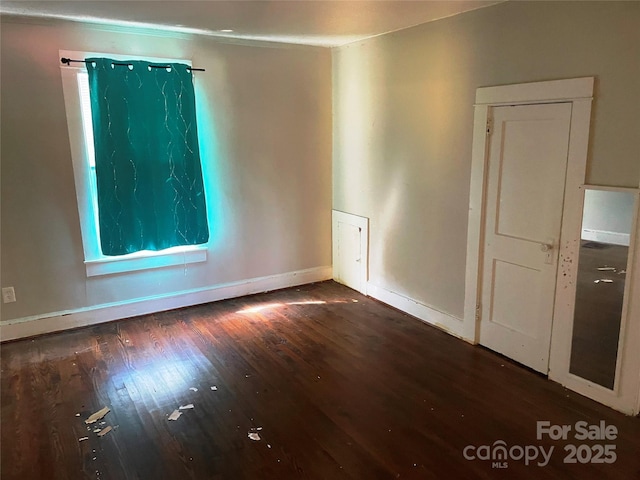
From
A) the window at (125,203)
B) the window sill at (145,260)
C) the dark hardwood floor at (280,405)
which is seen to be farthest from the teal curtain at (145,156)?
the dark hardwood floor at (280,405)

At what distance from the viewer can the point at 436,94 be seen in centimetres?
354

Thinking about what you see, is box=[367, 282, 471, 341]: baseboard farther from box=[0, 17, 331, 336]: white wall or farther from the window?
the window

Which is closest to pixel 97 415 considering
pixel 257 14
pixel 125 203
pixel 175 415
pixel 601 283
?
pixel 175 415

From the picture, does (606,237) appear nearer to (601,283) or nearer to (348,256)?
(601,283)

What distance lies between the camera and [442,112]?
351cm

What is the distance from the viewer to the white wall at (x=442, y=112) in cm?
248

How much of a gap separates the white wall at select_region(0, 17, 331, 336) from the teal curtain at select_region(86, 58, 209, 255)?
19cm

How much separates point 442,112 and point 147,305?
2.98 m

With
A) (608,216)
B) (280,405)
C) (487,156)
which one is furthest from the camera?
(487,156)

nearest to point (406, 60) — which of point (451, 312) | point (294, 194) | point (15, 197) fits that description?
point (294, 194)

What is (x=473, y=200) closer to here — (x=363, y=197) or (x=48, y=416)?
(x=363, y=197)

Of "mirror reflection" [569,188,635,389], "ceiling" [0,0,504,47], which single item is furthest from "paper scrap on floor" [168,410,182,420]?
"ceiling" [0,0,504,47]

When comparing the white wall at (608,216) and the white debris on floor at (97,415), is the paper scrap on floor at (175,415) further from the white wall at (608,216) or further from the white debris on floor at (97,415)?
the white wall at (608,216)

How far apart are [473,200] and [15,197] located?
338cm
